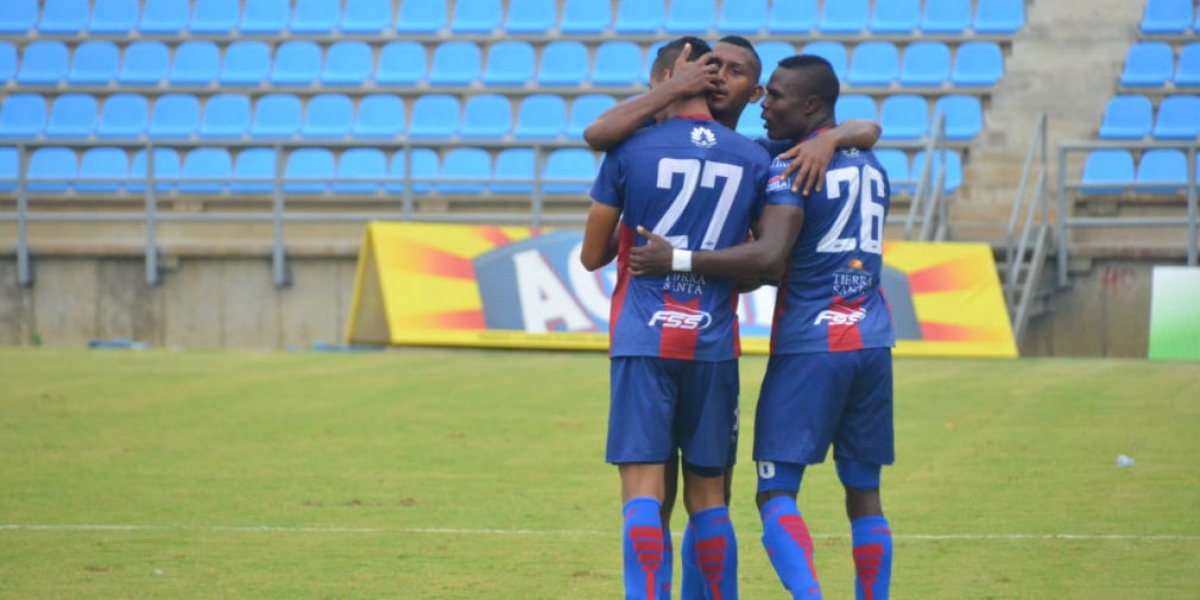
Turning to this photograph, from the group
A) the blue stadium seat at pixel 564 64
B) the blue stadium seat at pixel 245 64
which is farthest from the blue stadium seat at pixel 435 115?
the blue stadium seat at pixel 245 64

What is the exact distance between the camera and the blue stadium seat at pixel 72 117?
2373 cm

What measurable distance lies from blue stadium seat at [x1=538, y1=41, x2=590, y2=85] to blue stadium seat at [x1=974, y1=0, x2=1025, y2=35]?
5.36 metres

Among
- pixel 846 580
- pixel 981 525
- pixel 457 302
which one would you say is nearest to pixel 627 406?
pixel 846 580

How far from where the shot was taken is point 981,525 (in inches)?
311

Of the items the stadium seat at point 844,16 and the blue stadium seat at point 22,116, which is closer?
the stadium seat at point 844,16

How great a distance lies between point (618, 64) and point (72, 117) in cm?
789

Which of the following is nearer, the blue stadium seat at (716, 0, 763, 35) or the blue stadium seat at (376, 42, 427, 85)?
the blue stadium seat at (716, 0, 763, 35)

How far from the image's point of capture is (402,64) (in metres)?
23.9

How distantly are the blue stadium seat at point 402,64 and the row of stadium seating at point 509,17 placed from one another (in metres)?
0.38

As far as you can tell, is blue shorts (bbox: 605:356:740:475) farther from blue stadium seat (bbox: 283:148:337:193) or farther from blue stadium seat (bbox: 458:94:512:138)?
blue stadium seat (bbox: 283:148:337:193)

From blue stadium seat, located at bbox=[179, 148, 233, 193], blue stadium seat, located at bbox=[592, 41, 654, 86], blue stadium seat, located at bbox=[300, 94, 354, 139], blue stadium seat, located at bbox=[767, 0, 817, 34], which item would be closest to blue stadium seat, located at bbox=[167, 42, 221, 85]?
blue stadium seat, located at bbox=[179, 148, 233, 193]

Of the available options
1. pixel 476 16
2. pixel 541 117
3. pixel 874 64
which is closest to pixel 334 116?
pixel 476 16

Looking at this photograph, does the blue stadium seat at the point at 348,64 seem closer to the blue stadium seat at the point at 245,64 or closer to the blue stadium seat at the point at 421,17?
the blue stadium seat at the point at 421,17

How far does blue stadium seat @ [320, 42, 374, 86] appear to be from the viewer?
2381 cm
